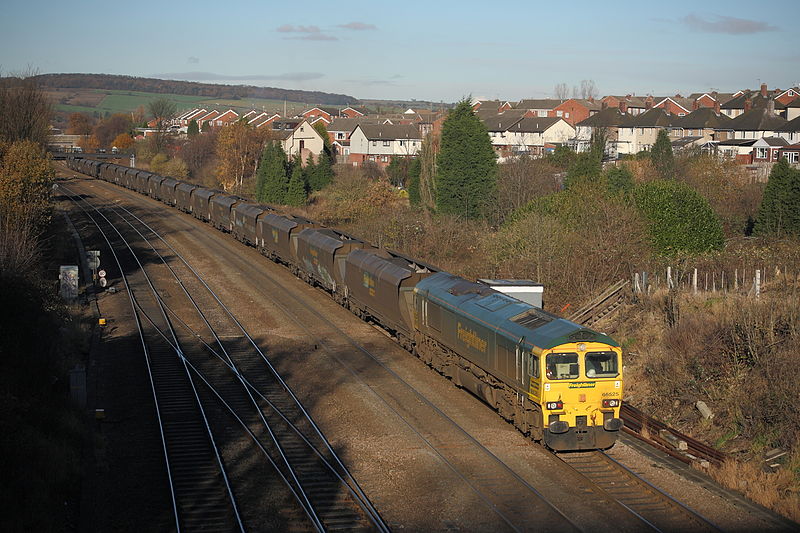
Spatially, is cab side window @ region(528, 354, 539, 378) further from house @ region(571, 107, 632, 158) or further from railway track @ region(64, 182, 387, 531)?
house @ region(571, 107, 632, 158)

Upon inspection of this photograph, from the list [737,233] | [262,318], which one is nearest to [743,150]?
[737,233]

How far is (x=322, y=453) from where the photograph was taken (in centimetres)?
1758

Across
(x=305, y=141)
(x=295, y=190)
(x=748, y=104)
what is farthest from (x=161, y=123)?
(x=748, y=104)

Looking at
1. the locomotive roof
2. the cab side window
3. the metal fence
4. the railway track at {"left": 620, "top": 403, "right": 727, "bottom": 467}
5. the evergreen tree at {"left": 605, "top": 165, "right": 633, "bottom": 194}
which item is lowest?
the railway track at {"left": 620, "top": 403, "right": 727, "bottom": 467}

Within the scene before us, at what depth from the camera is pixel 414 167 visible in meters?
67.8

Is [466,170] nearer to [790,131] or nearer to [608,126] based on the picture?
[790,131]

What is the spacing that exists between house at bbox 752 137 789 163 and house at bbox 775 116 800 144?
130 centimetres

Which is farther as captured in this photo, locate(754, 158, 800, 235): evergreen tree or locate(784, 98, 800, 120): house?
locate(784, 98, 800, 120): house

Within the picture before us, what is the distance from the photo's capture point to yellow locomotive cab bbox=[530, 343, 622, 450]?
17.1 metres

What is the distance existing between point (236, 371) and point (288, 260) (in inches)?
656

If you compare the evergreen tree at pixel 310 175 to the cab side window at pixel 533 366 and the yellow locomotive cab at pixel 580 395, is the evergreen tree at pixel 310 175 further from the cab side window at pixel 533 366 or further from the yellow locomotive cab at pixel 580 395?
the yellow locomotive cab at pixel 580 395

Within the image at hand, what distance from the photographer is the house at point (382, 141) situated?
10356cm

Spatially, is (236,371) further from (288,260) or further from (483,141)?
(483,141)

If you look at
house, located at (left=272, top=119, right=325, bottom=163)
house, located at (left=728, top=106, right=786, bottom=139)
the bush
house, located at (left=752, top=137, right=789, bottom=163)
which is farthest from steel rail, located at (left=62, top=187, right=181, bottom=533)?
house, located at (left=728, top=106, right=786, bottom=139)
